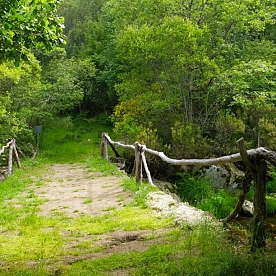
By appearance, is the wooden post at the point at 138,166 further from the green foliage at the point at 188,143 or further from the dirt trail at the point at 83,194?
the green foliage at the point at 188,143

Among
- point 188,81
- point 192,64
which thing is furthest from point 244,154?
point 188,81

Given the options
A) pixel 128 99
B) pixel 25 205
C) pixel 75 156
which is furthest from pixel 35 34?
pixel 75 156

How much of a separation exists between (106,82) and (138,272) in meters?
24.3

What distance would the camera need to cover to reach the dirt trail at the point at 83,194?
743cm

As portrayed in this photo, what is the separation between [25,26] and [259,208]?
12.2 feet

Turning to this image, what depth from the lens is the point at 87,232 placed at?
5539 mm

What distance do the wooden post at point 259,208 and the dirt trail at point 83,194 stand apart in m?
3.58

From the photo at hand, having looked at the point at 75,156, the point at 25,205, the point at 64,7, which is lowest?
the point at 75,156

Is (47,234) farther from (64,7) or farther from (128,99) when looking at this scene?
(64,7)

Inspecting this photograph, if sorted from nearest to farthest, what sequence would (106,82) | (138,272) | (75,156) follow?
(138,272) < (75,156) < (106,82)

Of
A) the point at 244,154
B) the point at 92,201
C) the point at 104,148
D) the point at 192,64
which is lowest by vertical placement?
the point at 104,148

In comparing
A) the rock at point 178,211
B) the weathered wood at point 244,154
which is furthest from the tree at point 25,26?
the rock at point 178,211

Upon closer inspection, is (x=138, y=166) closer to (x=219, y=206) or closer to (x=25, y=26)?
(x=219, y=206)

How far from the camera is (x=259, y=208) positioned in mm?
3945
